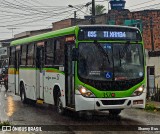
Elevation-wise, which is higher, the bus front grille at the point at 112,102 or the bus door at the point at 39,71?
the bus door at the point at 39,71

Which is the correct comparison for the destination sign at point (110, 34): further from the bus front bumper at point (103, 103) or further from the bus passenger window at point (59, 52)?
the bus front bumper at point (103, 103)

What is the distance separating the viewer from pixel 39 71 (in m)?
17.1

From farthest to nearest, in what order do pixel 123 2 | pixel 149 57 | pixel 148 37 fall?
pixel 123 2, pixel 148 37, pixel 149 57

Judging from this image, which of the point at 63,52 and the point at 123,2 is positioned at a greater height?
the point at 123,2

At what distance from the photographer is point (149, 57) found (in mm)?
22109

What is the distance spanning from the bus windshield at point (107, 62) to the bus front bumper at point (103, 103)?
26.7 inches

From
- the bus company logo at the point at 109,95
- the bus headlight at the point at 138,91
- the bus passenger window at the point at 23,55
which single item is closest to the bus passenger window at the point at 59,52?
the bus company logo at the point at 109,95

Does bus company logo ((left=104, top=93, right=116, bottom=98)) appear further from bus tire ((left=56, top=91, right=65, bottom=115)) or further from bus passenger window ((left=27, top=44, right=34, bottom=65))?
bus passenger window ((left=27, top=44, right=34, bottom=65))

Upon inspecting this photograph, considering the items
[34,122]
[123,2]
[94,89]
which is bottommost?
[34,122]

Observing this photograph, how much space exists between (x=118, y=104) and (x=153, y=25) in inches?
1114

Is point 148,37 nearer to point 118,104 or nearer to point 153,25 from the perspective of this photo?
point 153,25

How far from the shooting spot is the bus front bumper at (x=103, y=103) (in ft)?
40.5

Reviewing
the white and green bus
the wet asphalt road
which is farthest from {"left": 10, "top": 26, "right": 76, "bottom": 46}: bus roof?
the wet asphalt road

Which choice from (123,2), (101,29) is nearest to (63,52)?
(101,29)
